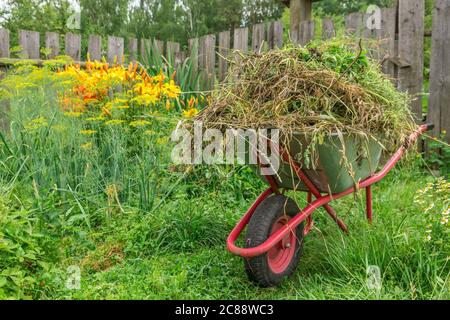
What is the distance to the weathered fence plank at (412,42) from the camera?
4.50m

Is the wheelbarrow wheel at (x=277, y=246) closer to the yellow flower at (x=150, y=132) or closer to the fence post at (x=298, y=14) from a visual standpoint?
the yellow flower at (x=150, y=132)

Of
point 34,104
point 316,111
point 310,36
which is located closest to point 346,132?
point 316,111

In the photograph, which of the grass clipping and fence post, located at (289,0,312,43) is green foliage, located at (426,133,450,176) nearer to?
fence post, located at (289,0,312,43)

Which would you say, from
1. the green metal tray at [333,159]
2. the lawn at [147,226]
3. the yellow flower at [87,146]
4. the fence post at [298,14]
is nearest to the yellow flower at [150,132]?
the lawn at [147,226]

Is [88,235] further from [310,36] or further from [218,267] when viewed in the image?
[310,36]

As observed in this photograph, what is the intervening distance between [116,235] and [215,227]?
2.02 feet

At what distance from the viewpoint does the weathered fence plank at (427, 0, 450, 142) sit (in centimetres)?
437

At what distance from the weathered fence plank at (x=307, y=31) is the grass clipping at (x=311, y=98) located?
8.78 feet

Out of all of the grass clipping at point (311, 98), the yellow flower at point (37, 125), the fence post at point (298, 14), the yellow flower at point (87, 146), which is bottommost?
the yellow flower at point (87, 146)

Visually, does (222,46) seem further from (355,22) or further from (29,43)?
(29,43)
